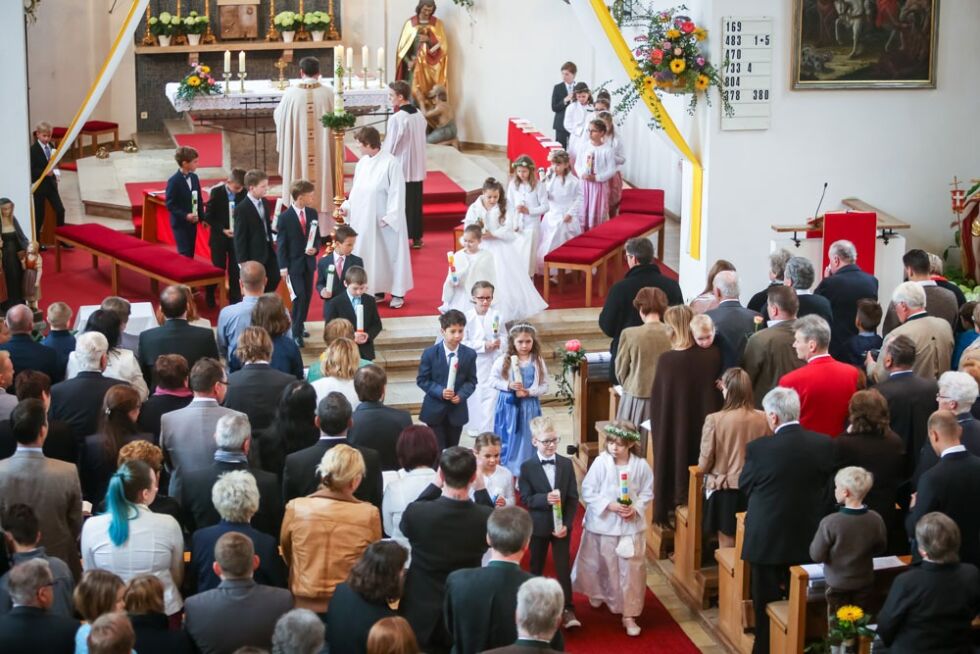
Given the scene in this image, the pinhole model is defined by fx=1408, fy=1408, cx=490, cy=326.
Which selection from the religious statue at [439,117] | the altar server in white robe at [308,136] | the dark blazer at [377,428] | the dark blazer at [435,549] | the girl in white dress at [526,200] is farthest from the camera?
the religious statue at [439,117]

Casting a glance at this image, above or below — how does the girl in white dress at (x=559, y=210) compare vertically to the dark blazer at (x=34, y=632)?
above

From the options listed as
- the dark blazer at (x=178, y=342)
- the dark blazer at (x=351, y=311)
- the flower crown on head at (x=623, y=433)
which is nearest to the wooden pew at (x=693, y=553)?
the flower crown on head at (x=623, y=433)

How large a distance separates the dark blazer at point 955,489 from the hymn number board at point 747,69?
6581 millimetres

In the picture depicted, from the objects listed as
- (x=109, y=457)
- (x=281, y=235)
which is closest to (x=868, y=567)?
(x=109, y=457)

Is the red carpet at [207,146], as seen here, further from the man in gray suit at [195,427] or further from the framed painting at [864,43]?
the man in gray suit at [195,427]

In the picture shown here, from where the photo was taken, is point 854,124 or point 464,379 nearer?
point 464,379

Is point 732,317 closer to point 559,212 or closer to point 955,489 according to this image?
point 955,489

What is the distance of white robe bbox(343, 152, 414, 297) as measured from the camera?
→ 12.7 metres

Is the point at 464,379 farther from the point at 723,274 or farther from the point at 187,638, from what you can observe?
the point at 187,638

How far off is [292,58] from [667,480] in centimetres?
1400

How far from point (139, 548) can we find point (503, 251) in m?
6.55

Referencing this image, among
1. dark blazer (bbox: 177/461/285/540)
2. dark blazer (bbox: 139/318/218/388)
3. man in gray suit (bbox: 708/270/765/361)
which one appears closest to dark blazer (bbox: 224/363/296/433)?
dark blazer (bbox: 139/318/218/388)

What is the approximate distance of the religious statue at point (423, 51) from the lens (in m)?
20.1

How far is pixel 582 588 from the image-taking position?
8266 mm
